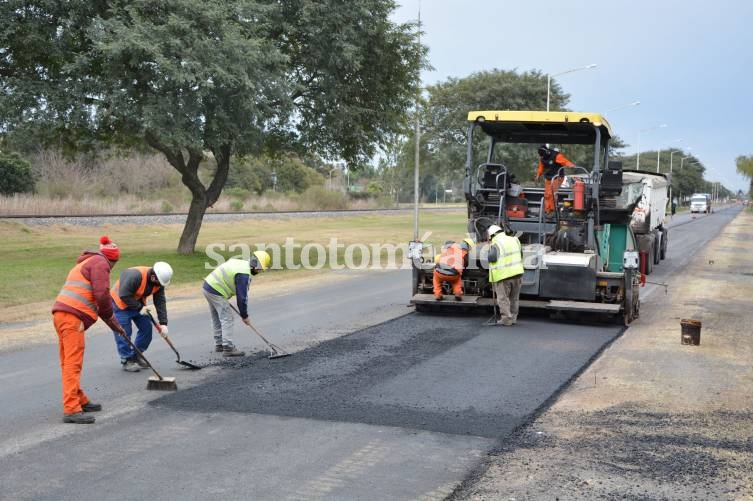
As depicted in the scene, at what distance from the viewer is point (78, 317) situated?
6.63 m

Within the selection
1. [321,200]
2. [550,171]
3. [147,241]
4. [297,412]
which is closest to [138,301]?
[297,412]

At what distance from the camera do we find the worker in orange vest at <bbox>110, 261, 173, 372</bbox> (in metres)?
8.12

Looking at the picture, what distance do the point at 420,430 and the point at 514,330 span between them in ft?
16.2

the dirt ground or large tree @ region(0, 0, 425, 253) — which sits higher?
large tree @ region(0, 0, 425, 253)

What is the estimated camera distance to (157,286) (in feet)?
27.0

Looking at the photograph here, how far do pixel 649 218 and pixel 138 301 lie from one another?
16.8m

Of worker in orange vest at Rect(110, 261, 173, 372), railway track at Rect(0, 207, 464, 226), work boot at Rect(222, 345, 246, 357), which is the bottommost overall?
work boot at Rect(222, 345, 246, 357)

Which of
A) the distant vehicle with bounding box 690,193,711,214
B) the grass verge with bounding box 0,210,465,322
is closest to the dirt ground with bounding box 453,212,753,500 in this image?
the grass verge with bounding box 0,210,465,322

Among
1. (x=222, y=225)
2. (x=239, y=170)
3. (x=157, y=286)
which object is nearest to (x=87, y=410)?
(x=157, y=286)

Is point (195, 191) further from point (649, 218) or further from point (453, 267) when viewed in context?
point (649, 218)

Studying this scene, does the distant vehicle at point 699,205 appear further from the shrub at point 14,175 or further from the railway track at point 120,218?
the shrub at point 14,175

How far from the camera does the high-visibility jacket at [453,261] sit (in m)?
11.9

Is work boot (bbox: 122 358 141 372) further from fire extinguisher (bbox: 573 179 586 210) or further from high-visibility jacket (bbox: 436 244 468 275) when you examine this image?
fire extinguisher (bbox: 573 179 586 210)

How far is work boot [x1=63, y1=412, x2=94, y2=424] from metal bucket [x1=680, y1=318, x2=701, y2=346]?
24.3 feet
